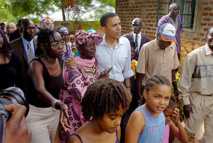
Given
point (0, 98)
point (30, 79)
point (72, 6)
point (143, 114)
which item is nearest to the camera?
point (0, 98)

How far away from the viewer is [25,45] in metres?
3.54

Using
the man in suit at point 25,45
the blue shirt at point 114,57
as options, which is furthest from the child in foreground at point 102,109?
the man in suit at point 25,45

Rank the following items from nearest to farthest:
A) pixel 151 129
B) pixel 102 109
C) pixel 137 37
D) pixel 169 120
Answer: pixel 102 109 → pixel 151 129 → pixel 169 120 → pixel 137 37

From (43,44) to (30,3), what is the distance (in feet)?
34.1

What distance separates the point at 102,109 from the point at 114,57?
1401mm

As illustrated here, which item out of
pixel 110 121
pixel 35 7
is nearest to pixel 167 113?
pixel 110 121

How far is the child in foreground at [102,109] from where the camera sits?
1412 millimetres

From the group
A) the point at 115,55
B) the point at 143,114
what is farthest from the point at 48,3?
the point at 143,114

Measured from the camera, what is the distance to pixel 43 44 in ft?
7.14

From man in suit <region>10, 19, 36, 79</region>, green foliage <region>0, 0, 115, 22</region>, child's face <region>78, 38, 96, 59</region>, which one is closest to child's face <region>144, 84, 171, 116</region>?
child's face <region>78, 38, 96, 59</region>

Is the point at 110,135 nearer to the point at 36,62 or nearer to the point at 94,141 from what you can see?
the point at 94,141

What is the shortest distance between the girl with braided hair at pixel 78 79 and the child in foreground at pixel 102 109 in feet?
1.87

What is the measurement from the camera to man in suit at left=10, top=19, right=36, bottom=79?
3.42 m

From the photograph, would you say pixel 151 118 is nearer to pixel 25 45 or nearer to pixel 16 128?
pixel 16 128
